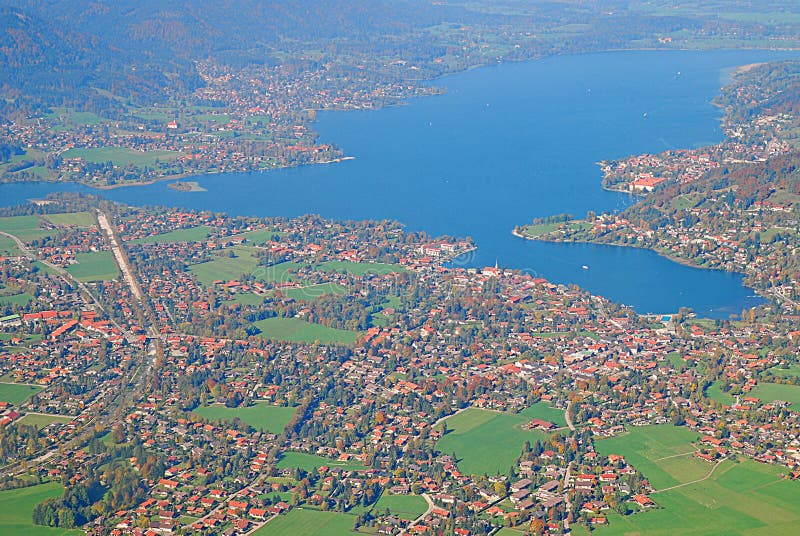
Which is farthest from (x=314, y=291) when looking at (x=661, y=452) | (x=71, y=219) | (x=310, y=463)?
(x=661, y=452)

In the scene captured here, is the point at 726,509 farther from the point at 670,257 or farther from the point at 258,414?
the point at 670,257

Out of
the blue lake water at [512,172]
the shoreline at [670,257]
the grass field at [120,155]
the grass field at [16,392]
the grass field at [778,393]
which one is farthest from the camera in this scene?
the grass field at [120,155]

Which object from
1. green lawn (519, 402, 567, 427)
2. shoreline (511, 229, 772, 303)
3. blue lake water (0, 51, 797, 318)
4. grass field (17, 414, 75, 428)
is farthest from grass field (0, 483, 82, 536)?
shoreline (511, 229, 772, 303)

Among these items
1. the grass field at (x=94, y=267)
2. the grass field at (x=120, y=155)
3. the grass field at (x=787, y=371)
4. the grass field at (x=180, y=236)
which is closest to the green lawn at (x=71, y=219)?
the grass field at (x=180, y=236)

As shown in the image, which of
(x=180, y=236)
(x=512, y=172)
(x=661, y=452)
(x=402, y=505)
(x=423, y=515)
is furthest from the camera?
(x=512, y=172)

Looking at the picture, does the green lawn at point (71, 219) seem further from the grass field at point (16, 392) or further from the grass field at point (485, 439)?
the grass field at point (485, 439)

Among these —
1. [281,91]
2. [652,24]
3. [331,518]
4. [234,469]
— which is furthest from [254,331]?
[652,24]
